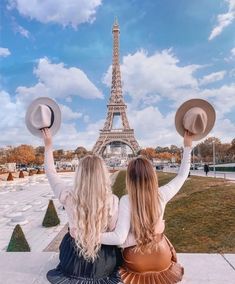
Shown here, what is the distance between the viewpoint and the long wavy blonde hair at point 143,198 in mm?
2773

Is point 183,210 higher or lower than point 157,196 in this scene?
lower

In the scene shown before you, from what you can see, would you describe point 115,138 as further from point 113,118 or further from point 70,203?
point 70,203

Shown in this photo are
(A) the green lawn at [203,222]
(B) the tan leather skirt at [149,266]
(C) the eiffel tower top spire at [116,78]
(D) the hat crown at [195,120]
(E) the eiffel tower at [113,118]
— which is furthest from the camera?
(C) the eiffel tower top spire at [116,78]

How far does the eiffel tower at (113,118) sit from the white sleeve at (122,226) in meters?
62.3

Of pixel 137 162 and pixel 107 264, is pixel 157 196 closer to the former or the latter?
pixel 137 162

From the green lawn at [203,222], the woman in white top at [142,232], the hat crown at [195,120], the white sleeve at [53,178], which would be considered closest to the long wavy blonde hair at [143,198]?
the woman in white top at [142,232]

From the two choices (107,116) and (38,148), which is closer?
(107,116)

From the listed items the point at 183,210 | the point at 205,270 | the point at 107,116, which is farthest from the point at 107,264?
the point at 107,116

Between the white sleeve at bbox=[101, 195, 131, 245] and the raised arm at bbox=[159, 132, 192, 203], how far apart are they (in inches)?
13.4

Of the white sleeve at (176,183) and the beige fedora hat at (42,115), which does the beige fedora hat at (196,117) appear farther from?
the beige fedora hat at (42,115)

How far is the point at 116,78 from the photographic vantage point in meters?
77.6

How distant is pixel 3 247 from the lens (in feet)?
30.5

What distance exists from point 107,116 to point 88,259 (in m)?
69.7

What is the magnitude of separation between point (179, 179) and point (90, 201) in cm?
89
